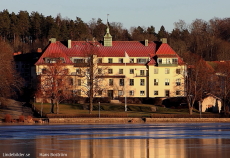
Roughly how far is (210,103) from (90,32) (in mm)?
88741

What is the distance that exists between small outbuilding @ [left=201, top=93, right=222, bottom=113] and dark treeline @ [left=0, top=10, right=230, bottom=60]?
175 feet

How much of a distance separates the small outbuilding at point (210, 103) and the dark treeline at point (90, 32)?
5347cm

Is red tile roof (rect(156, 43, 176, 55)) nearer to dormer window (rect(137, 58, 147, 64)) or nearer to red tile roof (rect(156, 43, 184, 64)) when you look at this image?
red tile roof (rect(156, 43, 184, 64))

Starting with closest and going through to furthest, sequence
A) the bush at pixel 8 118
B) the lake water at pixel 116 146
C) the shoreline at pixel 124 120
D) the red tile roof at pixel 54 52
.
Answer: the lake water at pixel 116 146 < the bush at pixel 8 118 < the shoreline at pixel 124 120 < the red tile roof at pixel 54 52

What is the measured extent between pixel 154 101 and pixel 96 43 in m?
19.6

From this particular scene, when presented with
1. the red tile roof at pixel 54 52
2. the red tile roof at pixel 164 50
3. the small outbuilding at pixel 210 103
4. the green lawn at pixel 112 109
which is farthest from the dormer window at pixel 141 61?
the small outbuilding at pixel 210 103

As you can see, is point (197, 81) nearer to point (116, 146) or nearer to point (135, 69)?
point (135, 69)

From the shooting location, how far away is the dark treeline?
168 meters

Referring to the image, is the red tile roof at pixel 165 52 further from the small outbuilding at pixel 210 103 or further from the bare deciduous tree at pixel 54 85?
the bare deciduous tree at pixel 54 85

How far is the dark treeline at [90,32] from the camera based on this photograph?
167750 mm

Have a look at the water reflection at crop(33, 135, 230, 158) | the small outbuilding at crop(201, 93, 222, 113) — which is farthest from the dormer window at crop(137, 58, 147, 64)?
the water reflection at crop(33, 135, 230, 158)

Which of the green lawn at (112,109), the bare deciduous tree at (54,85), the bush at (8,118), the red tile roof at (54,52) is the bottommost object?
the bush at (8,118)

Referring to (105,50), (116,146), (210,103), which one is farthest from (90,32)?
(116,146)

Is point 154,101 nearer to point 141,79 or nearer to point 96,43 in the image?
point 141,79
